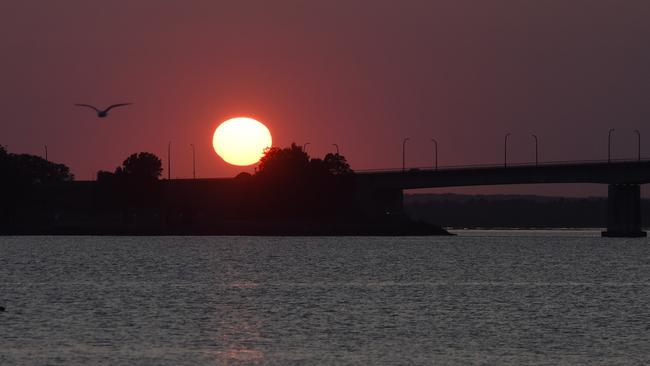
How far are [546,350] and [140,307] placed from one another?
3084cm

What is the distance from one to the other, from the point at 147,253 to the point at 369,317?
118753 mm

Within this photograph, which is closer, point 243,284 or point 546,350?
point 546,350

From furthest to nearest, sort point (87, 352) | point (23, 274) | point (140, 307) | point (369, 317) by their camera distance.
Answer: point (23, 274), point (140, 307), point (369, 317), point (87, 352)

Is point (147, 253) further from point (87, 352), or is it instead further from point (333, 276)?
point (87, 352)

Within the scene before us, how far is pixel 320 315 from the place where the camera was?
76.4 metres

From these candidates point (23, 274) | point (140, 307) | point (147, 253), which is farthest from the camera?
point (147, 253)

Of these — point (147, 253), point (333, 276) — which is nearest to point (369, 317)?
point (333, 276)

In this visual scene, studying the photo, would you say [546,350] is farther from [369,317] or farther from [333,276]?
[333,276]

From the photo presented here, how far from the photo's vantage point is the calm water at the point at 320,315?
56.5 m

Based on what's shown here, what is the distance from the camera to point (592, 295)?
3839 inches

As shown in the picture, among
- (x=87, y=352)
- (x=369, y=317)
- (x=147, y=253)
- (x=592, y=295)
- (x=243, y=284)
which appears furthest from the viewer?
(x=147, y=253)

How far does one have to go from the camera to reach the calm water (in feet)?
185

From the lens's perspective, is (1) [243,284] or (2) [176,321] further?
(1) [243,284]

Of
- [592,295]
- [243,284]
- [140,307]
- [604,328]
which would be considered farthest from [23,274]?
[604,328]
